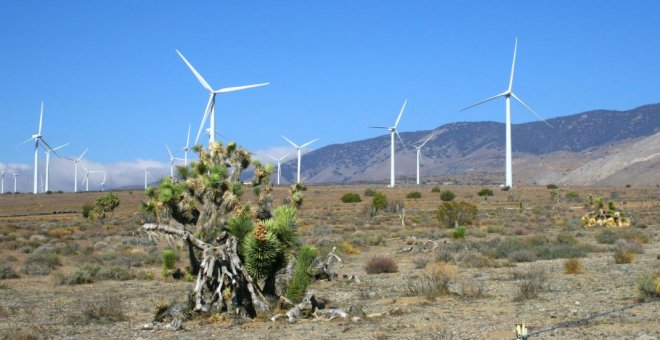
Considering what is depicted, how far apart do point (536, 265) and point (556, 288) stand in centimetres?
669

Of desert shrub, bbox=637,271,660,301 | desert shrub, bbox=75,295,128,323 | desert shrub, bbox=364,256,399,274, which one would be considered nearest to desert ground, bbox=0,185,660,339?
desert shrub, bbox=75,295,128,323

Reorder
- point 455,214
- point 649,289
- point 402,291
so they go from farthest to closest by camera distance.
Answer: point 455,214
point 402,291
point 649,289

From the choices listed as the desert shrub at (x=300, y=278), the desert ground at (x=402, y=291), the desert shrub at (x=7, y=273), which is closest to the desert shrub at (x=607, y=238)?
the desert ground at (x=402, y=291)

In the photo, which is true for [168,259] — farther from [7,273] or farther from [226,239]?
[226,239]

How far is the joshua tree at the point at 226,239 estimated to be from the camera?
650 inches

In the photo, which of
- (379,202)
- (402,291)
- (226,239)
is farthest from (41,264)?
(379,202)

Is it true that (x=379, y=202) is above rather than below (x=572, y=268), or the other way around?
above

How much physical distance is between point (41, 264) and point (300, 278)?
52.7 feet

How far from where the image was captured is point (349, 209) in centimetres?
7700

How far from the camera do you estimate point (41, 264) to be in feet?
99.0

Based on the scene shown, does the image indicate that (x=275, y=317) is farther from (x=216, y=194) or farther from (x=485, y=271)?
(x=485, y=271)

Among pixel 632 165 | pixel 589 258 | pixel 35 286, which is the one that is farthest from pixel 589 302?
pixel 632 165

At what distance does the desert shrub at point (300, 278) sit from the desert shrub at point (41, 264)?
13.9m

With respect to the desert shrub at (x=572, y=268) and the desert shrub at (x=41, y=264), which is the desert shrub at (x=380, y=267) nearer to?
the desert shrub at (x=572, y=268)
